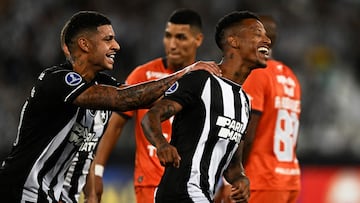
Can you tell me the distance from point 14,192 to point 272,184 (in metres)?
2.80

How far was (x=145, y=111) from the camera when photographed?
8477 millimetres

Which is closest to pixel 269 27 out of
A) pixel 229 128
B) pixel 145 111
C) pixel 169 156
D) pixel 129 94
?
pixel 145 111

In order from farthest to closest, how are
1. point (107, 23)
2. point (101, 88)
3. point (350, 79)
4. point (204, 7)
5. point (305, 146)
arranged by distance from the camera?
point (204, 7) → point (350, 79) → point (305, 146) → point (107, 23) → point (101, 88)

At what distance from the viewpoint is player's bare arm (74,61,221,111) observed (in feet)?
20.1

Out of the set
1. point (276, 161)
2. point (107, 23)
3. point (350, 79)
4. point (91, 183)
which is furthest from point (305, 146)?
point (107, 23)

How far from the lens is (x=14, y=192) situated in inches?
247

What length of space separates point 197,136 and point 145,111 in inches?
97.6

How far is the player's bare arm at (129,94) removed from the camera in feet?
20.1

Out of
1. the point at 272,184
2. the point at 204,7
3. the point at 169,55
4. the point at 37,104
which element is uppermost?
the point at 204,7

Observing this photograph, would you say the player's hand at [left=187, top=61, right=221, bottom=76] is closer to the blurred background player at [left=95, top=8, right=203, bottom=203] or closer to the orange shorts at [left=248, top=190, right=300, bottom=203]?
the blurred background player at [left=95, top=8, right=203, bottom=203]

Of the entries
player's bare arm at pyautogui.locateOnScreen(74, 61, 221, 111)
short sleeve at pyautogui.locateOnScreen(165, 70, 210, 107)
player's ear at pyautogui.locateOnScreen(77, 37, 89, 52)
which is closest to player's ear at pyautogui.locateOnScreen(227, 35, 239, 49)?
player's bare arm at pyautogui.locateOnScreen(74, 61, 221, 111)

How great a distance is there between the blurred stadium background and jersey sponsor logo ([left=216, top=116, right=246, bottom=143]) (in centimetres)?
646

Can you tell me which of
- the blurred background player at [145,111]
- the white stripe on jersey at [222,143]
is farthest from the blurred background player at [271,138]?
the white stripe on jersey at [222,143]

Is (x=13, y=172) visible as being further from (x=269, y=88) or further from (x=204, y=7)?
(x=204, y=7)
